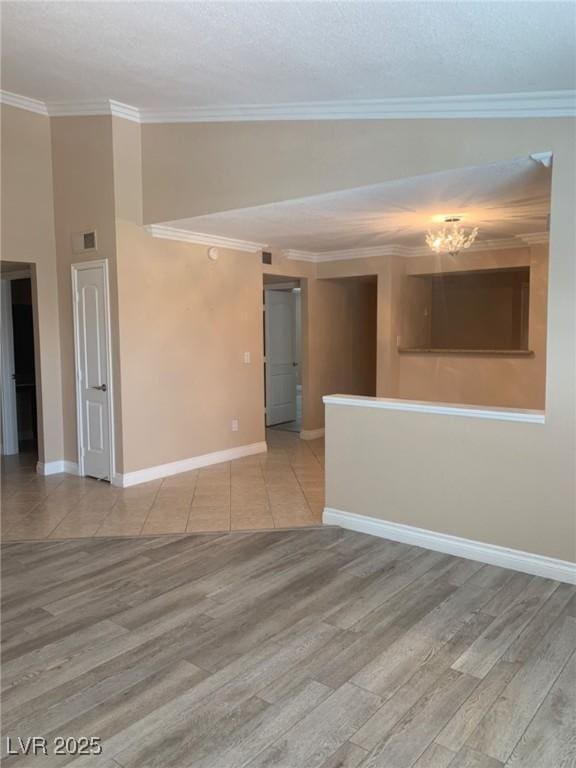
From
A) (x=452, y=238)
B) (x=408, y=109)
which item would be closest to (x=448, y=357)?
(x=452, y=238)

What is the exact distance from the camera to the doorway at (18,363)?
6.50 metres

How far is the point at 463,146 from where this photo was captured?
3.45 metres

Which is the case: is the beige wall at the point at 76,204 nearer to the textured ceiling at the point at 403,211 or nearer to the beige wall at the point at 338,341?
the textured ceiling at the point at 403,211

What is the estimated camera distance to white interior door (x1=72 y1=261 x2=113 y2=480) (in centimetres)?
518

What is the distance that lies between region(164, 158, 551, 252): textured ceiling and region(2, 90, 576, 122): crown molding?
1.05 ft

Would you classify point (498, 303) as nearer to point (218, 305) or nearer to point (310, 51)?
point (218, 305)

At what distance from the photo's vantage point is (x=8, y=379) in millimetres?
6578

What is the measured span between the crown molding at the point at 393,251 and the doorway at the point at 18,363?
3.31 m

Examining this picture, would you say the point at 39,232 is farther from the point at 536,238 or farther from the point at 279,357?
the point at 536,238

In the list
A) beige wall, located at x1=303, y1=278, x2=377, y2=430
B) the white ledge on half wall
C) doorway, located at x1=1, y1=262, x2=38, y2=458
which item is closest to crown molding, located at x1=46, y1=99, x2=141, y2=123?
doorway, located at x1=1, y1=262, x2=38, y2=458

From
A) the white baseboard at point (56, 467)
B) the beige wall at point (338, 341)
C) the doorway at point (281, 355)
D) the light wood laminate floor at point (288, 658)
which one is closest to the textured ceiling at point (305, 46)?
the light wood laminate floor at point (288, 658)

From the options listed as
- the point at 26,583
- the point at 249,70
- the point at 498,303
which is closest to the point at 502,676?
the point at 26,583

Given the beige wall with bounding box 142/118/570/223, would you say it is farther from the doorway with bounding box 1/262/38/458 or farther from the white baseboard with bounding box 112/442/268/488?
the white baseboard with bounding box 112/442/268/488

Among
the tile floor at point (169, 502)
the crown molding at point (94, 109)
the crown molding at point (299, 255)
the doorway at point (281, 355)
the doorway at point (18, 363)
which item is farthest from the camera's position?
the doorway at point (281, 355)
